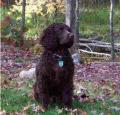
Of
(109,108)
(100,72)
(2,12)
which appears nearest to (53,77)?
(109,108)

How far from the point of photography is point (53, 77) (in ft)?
25.2

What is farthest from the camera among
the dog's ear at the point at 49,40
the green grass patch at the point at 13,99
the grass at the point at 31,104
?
the green grass patch at the point at 13,99

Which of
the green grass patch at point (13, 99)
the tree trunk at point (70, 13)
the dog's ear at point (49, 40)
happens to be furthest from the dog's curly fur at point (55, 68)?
the tree trunk at point (70, 13)

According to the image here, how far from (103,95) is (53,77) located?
2.15m

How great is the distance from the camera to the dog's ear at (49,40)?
25.3 feet

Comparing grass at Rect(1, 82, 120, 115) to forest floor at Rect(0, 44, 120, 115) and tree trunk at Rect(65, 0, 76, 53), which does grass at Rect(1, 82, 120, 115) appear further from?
tree trunk at Rect(65, 0, 76, 53)

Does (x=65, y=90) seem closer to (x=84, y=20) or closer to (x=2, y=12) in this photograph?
(x=2, y=12)

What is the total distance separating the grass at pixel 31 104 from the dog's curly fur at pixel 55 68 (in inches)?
8.7

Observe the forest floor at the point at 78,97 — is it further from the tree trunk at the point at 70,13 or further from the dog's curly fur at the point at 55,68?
the tree trunk at the point at 70,13

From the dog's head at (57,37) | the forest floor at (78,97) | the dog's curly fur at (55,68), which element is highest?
the dog's head at (57,37)

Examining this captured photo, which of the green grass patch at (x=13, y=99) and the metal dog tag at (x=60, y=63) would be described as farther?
the green grass patch at (x=13, y=99)

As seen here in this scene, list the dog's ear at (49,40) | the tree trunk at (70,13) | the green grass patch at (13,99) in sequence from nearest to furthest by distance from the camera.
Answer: the dog's ear at (49,40) < the green grass patch at (13,99) < the tree trunk at (70,13)

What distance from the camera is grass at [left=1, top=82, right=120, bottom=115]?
7.56 m

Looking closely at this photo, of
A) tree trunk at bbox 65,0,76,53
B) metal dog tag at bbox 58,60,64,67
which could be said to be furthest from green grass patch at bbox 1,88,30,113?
tree trunk at bbox 65,0,76,53
